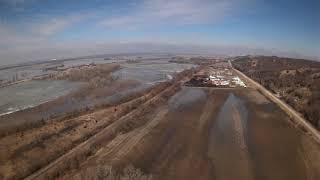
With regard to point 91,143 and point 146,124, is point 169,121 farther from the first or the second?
point 91,143

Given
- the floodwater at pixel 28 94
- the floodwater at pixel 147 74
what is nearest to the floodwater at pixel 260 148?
the floodwater at pixel 28 94

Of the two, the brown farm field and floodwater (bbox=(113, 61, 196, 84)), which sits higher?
floodwater (bbox=(113, 61, 196, 84))

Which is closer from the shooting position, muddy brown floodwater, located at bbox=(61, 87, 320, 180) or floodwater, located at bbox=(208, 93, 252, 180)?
muddy brown floodwater, located at bbox=(61, 87, 320, 180)

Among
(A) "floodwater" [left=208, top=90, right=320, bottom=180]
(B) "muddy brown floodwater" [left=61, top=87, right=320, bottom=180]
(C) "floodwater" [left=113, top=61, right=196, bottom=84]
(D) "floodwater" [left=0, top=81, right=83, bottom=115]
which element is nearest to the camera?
(B) "muddy brown floodwater" [left=61, top=87, right=320, bottom=180]

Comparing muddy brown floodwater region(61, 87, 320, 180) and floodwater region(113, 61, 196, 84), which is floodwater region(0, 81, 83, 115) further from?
muddy brown floodwater region(61, 87, 320, 180)

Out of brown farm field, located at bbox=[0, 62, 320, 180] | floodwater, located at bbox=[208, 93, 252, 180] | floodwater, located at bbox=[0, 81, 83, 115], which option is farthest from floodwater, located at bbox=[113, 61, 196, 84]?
floodwater, located at bbox=[208, 93, 252, 180]

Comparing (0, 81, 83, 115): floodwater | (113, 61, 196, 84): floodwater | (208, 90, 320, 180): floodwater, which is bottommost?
(208, 90, 320, 180): floodwater
